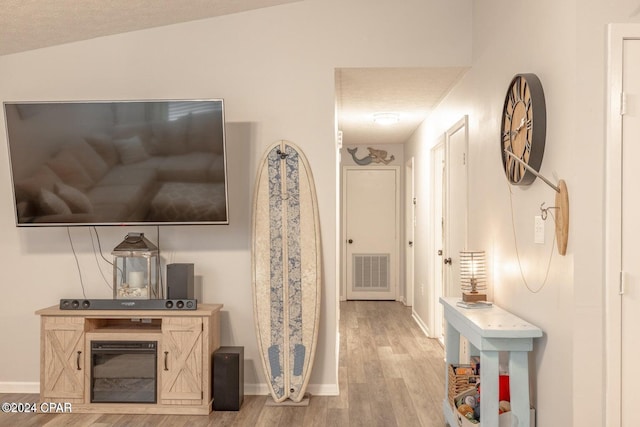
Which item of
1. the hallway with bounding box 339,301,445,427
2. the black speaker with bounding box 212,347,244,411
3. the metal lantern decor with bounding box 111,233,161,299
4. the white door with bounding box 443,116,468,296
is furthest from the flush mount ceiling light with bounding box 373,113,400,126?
the black speaker with bounding box 212,347,244,411

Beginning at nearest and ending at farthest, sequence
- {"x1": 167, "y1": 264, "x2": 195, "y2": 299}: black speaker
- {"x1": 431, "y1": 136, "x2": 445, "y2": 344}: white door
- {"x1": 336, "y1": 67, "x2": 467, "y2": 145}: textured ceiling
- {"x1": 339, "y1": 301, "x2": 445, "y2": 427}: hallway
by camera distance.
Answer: {"x1": 339, "y1": 301, "x2": 445, "y2": 427}: hallway < {"x1": 167, "y1": 264, "x2": 195, "y2": 299}: black speaker < {"x1": 336, "y1": 67, "x2": 467, "y2": 145}: textured ceiling < {"x1": 431, "y1": 136, "x2": 445, "y2": 344}: white door

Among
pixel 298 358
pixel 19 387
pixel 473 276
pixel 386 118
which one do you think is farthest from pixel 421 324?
pixel 19 387

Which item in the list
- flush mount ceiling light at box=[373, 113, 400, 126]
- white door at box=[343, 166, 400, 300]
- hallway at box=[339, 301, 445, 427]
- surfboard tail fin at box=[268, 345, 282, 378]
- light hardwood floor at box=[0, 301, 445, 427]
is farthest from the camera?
white door at box=[343, 166, 400, 300]

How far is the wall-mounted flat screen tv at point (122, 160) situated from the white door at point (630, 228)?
89.0 inches

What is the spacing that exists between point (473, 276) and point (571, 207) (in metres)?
1.06

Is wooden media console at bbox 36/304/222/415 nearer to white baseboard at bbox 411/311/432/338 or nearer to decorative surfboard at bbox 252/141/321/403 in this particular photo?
decorative surfboard at bbox 252/141/321/403

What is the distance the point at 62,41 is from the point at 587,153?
11.5 feet

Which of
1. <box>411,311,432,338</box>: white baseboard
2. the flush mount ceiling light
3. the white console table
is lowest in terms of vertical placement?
<box>411,311,432,338</box>: white baseboard

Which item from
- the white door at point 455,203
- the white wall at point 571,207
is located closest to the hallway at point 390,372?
the white door at point 455,203

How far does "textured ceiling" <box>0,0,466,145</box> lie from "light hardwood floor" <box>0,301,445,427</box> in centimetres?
231

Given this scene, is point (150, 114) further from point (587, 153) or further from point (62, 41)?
point (587, 153)

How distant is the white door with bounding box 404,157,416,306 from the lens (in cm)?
751

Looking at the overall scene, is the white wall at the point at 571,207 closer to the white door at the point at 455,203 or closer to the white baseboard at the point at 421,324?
the white door at the point at 455,203

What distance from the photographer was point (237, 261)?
4055 millimetres
